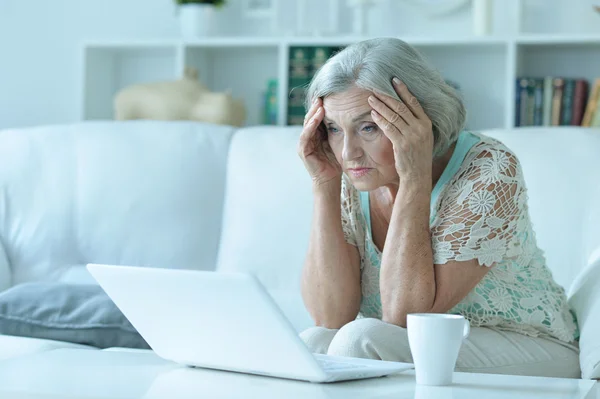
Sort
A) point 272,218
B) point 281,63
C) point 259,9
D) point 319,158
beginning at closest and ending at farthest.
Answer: point 319,158, point 272,218, point 281,63, point 259,9

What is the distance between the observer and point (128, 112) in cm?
324

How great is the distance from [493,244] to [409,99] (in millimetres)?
282

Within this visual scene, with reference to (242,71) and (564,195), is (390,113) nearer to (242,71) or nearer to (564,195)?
→ (564,195)

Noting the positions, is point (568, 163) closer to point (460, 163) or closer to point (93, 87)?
point (460, 163)

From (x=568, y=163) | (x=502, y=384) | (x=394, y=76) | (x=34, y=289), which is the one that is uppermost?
(x=394, y=76)

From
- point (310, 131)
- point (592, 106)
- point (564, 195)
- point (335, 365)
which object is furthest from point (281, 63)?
point (335, 365)

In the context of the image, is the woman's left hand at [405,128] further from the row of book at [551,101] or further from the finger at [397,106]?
the row of book at [551,101]

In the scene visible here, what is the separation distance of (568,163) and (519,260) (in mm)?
436

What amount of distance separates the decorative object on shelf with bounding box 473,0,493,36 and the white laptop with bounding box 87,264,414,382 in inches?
87.7

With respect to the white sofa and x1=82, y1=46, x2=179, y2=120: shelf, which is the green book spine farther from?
x1=82, y1=46, x2=179, y2=120: shelf

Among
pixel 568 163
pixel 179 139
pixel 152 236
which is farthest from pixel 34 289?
pixel 568 163

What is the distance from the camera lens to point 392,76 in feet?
5.16

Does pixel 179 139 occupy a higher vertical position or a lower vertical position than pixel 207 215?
higher

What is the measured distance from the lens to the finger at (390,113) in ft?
5.05
